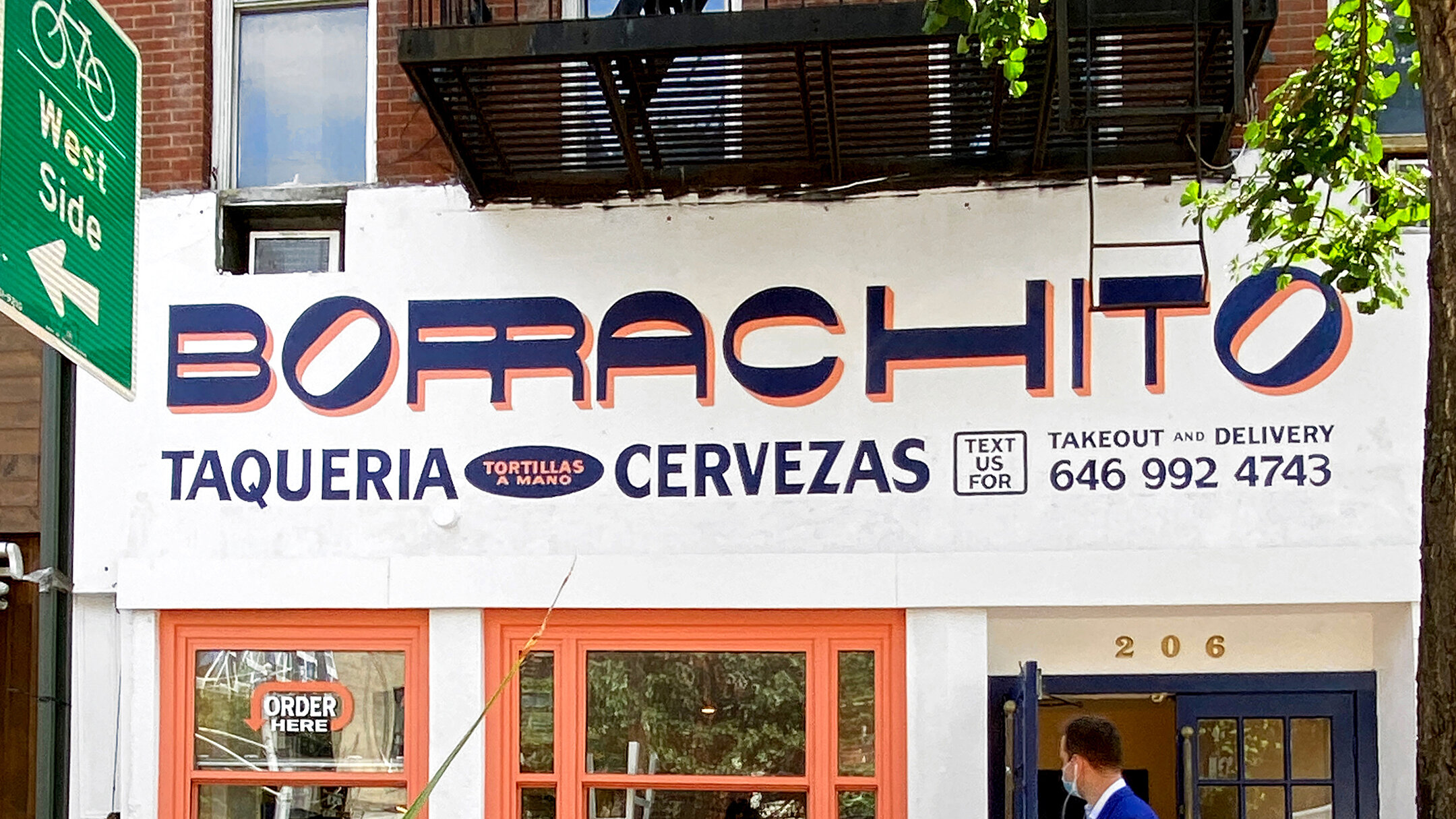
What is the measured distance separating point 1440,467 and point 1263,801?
388 cm

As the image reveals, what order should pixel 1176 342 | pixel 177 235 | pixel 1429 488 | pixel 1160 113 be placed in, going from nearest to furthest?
pixel 1429 488, pixel 1160 113, pixel 1176 342, pixel 177 235

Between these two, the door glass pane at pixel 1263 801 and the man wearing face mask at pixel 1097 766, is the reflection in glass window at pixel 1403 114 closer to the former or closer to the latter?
the door glass pane at pixel 1263 801

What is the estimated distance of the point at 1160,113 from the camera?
7059 mm

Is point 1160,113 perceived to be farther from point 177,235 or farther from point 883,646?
point 177,235

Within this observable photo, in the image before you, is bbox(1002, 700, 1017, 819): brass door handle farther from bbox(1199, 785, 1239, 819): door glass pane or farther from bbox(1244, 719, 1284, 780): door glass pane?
bbox(1244, 719, 1284, 780): door glass pane

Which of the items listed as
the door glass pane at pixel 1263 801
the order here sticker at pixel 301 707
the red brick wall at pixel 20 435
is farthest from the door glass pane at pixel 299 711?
the door glass pane at pixel 1263 801

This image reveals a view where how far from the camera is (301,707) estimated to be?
28.3 feet

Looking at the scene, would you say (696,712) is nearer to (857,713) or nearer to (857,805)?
(857,713)

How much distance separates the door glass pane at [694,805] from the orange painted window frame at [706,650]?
0.14ft

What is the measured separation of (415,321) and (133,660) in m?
2.27

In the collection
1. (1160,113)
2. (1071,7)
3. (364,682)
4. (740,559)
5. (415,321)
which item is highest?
(1071,7)

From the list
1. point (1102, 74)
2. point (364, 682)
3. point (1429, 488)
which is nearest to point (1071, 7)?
point (1102, 74)

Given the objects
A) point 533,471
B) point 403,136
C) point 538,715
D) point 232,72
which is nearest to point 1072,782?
point 538,715

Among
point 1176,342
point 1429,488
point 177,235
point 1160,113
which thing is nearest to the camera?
point 1429,488
